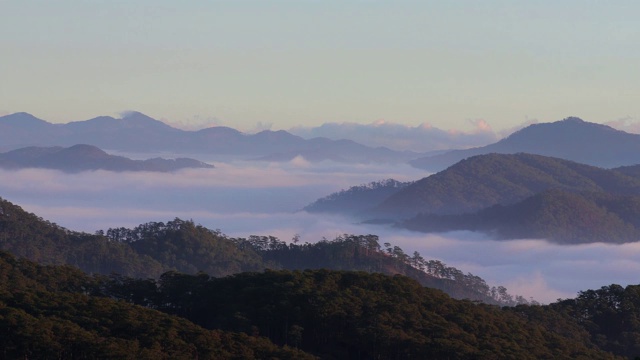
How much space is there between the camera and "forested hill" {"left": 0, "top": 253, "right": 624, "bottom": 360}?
47625 mm

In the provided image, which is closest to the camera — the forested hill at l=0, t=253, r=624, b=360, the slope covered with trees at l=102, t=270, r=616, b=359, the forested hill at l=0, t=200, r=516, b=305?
Answer: the forested hill at l=0, t=253, r=624, b=360

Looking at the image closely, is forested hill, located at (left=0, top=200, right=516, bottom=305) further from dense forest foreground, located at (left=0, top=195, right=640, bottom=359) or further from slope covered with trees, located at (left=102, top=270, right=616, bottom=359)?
slope covered with trees, located at (left=102, top=270, right=616, bottom=359)

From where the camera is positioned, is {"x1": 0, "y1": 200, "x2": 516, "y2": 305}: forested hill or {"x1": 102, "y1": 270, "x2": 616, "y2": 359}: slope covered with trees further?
{"x1": 0, "y1": 200, "x2": 516, "y2": 305}: forested hill

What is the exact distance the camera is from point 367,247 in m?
120

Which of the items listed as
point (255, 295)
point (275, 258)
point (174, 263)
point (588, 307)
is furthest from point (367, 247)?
point (255, 295)

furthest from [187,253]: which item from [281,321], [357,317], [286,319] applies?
[357,317]

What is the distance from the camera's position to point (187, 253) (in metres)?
117

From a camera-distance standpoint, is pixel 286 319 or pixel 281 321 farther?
pixel 281 321

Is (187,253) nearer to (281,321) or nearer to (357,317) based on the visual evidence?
(281,321)

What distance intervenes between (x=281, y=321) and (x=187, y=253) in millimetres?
60925

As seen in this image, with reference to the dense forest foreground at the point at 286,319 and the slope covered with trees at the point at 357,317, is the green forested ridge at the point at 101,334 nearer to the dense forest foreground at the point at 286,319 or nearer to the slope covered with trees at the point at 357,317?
the dense forest foreground at the point at 286,319

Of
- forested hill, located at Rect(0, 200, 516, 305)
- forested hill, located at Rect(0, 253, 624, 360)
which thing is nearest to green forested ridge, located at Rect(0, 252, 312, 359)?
forested hill, located at Rect(0, 253, 624, 360)

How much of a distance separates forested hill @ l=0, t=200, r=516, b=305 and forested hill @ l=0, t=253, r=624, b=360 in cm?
3698

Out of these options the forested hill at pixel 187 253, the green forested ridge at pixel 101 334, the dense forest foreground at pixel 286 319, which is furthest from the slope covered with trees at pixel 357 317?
the forested hill at pixel 187 253
